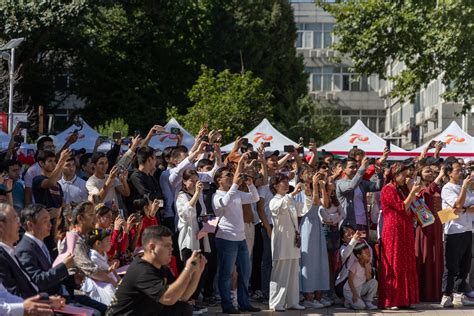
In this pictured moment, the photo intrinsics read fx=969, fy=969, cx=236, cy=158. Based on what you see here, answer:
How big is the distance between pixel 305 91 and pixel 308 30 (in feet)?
95.3

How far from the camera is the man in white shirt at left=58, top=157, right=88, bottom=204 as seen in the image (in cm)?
1191

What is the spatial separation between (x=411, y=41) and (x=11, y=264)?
2313 centimetres

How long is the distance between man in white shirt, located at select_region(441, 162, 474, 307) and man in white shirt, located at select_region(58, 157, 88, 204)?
17.3ft

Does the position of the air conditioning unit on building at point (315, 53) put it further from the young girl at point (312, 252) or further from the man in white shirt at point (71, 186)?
the man in white shirt at point (71, 186)

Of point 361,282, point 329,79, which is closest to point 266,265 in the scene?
point 361,282

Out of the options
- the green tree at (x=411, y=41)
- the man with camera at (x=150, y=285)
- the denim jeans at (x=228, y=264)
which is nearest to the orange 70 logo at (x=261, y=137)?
the green tree at (x=411, y=41)

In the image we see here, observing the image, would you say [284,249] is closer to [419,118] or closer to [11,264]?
[11,264]

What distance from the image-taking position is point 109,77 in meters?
45.7

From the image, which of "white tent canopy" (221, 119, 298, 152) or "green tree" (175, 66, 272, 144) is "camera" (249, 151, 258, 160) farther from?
"green tree" (175, 66, 272, 144)

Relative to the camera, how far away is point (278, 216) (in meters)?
13.4

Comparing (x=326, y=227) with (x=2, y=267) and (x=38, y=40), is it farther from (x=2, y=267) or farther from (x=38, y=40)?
(x=38, y=40)

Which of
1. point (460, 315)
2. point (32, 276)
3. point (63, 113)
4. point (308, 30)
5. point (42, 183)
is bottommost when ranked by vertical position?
point (460, 315)

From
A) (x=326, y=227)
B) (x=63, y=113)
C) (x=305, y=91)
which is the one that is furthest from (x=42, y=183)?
(x=305, y=91)

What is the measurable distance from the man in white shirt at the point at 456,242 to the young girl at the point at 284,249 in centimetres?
220
